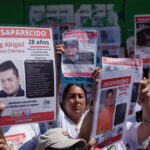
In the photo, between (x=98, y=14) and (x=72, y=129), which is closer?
(x=72, y=129)

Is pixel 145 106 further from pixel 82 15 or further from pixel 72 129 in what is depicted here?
pixel 82 15

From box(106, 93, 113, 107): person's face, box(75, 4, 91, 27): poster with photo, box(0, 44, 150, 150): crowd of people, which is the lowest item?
box(0, 44, 150, 150): crowd of people

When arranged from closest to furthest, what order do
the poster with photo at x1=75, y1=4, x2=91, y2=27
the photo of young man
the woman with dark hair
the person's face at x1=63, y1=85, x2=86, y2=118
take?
the photo of young man < the woman with dark hair < the person's face at x1=63, y1=85, x2=86, y2=118 < the poster with photo at x1=75, y1=4, x2=91, y2=27

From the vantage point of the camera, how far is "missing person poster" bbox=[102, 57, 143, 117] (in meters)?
1.81

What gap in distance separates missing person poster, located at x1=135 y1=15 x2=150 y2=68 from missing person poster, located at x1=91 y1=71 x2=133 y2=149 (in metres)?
0.73

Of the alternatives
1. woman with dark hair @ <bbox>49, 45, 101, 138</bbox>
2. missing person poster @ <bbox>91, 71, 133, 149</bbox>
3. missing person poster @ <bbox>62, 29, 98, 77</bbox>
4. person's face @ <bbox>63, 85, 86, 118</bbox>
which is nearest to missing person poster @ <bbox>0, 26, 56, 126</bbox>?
missing person poster @ <bbox>91, 71, 133, 149</bbox>

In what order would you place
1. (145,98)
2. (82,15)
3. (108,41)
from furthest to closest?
(82,15) < (108,41) < (145,98)

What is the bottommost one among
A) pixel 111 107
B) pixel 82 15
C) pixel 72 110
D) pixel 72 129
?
pixel 72 129

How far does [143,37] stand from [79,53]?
0.67m

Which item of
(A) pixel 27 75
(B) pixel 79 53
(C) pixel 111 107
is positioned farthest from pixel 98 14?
(A) pixel 27 75

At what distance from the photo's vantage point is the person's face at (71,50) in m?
2.28

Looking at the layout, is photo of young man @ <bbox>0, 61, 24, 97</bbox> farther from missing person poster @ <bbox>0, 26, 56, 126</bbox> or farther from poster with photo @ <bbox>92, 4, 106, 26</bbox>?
poster with photo @ <bbox>92, 4, 106, 26</bbox>

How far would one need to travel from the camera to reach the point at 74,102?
8.14ft

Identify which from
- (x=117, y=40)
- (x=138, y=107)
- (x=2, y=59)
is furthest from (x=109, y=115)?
(x=117, y=40)
